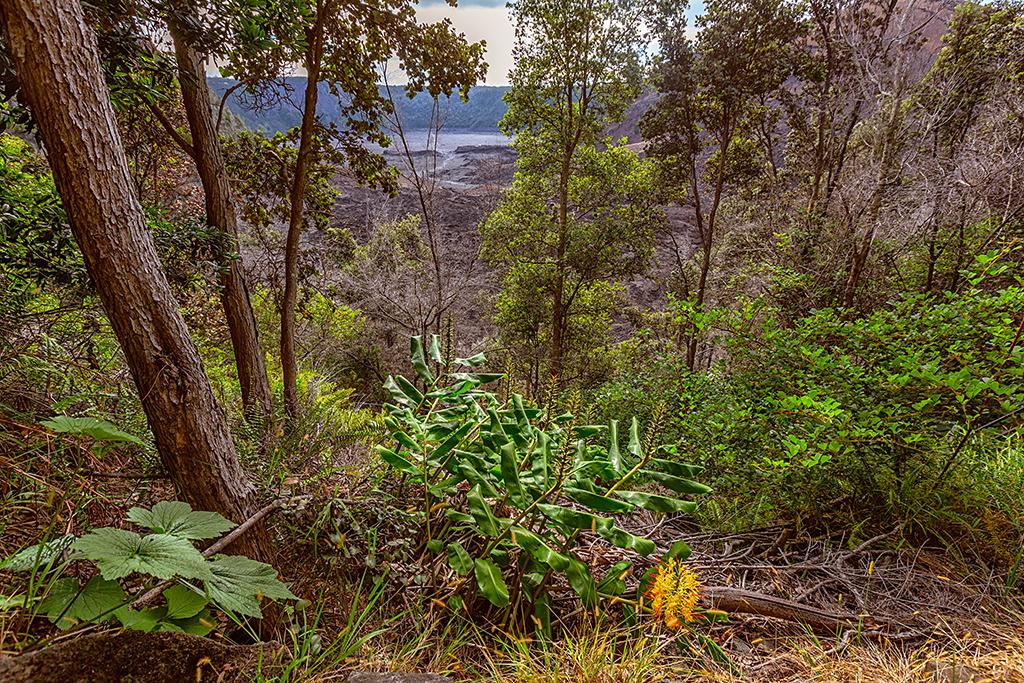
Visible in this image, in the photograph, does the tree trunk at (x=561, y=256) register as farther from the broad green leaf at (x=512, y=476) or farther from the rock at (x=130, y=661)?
the rock at (x=130, y=661)

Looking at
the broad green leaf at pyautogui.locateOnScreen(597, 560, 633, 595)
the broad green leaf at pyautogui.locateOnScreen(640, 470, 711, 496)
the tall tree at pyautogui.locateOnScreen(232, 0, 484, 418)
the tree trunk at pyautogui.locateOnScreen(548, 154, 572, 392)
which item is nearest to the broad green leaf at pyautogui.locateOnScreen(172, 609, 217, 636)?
the broad green leaf at pyautogui.locateOnScreen(597, 560, 633, 595)

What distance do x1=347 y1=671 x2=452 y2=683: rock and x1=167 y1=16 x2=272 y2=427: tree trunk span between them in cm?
303

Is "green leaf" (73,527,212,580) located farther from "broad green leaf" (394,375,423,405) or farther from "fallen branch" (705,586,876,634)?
"fallen branch" (705,586,876,634)

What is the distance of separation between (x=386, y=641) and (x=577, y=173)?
9.05m

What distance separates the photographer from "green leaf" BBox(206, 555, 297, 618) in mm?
933

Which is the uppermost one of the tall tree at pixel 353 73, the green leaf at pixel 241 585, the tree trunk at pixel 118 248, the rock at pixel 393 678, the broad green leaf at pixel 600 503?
the tall tree at pixel 353 73

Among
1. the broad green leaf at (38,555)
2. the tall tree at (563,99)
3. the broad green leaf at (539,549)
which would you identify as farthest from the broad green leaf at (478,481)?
the tall tree at (563,99)

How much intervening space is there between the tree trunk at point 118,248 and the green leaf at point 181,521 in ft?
0.63

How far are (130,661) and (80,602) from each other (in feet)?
0.71

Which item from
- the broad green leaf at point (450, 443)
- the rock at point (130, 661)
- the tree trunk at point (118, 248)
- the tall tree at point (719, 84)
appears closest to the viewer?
the rock at point (130, 661)

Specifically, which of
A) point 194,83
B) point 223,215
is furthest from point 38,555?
point 223,215

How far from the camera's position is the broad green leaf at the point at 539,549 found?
1070 mm

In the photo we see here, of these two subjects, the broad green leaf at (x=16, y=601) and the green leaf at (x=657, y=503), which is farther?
the green leaf at (x=657, y=503)

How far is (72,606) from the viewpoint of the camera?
3.05 ft
